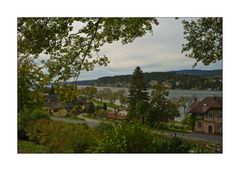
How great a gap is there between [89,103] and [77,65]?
374 mm

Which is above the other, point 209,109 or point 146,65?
point 146,65

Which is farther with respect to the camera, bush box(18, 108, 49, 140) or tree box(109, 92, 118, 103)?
tree box(109, 92, 118, 103)

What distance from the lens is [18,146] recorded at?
19.2 ft

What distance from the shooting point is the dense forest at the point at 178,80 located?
5.89m

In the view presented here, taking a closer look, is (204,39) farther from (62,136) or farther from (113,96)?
(62,136)

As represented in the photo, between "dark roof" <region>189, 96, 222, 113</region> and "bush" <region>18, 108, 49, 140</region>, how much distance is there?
1366 millimetres

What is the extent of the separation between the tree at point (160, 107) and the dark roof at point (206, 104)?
0.55 feet

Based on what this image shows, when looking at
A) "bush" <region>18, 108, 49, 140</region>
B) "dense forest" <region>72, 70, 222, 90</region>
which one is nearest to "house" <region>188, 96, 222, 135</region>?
"dense forest" <region>72, 70, 222, 90</region>

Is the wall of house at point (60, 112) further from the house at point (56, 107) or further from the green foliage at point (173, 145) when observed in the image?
the green foliage at point (173, 145)

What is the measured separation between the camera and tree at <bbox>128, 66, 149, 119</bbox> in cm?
591

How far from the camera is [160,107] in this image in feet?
19.5

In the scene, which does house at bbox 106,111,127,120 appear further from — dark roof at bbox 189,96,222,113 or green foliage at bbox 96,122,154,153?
dark roof at bbox 189,96,222,113
